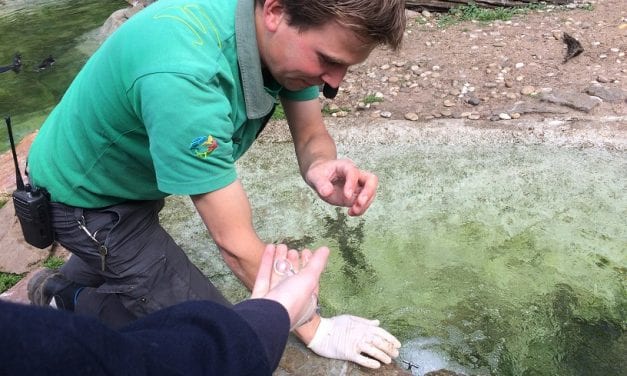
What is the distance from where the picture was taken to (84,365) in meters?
0.67

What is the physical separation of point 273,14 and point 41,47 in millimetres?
6540

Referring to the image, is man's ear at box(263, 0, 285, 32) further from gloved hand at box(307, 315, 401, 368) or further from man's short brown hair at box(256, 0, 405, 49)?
gloved hand at box(307, 315, 401, 368)

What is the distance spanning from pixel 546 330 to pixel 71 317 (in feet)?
6.64

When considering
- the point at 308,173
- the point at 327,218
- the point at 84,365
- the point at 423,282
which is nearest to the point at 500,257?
the point at 423,282

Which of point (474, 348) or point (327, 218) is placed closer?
point (474, 348)

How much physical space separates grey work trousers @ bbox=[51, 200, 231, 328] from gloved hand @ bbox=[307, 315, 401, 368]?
0.43m

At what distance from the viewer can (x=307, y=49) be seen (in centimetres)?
156

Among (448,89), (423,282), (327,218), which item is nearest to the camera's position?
(423,282)

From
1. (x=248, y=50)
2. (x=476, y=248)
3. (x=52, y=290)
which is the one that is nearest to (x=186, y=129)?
(x=248, y=50)

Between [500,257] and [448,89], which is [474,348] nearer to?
[500,257]

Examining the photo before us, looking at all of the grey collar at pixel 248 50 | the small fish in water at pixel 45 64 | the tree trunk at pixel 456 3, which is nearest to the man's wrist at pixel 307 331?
the grey collar at pixel 248 50

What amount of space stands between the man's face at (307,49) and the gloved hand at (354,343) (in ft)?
3.04

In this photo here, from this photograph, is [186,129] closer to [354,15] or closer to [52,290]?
[354,15]

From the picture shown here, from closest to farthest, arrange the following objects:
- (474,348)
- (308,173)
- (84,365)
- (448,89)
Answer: (84,365)
(308,173)
(474,348)
(448,89)
